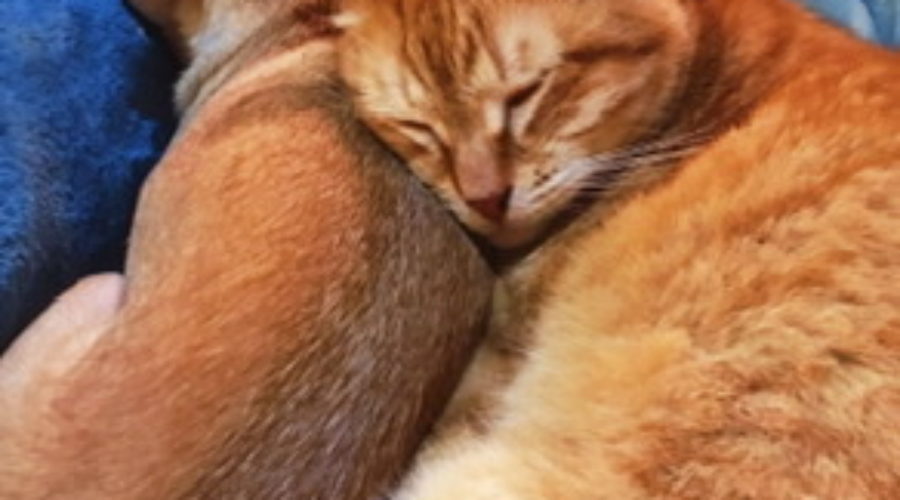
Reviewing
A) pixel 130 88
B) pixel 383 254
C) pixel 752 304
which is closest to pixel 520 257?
pixel 383 254

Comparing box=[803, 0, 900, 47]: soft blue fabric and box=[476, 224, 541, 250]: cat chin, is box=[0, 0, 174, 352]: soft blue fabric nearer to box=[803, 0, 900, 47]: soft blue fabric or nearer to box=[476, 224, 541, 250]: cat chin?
box=[476, 224, 541, 250]: cat chin

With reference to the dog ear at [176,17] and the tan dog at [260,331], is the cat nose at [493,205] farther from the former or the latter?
the dog ear at [176,17]

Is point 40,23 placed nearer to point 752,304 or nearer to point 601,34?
point 601,34

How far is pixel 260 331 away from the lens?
4.81ft

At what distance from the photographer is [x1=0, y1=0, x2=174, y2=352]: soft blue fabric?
1648 mm

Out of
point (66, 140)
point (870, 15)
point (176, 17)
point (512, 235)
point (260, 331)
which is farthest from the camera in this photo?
point (870, 15)

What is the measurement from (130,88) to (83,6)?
11 centimetres

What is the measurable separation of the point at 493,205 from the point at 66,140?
0.50 metres

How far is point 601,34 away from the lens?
5.11 ft

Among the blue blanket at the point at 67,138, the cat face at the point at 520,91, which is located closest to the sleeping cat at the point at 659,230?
the cat face at the point at 520,91

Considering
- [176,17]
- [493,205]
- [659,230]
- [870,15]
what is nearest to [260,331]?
[493,205]

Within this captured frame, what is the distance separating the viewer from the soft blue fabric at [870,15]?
2.07m

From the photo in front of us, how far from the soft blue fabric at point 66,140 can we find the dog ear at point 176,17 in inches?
1.4

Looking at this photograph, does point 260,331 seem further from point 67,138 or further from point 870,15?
point 870,15
